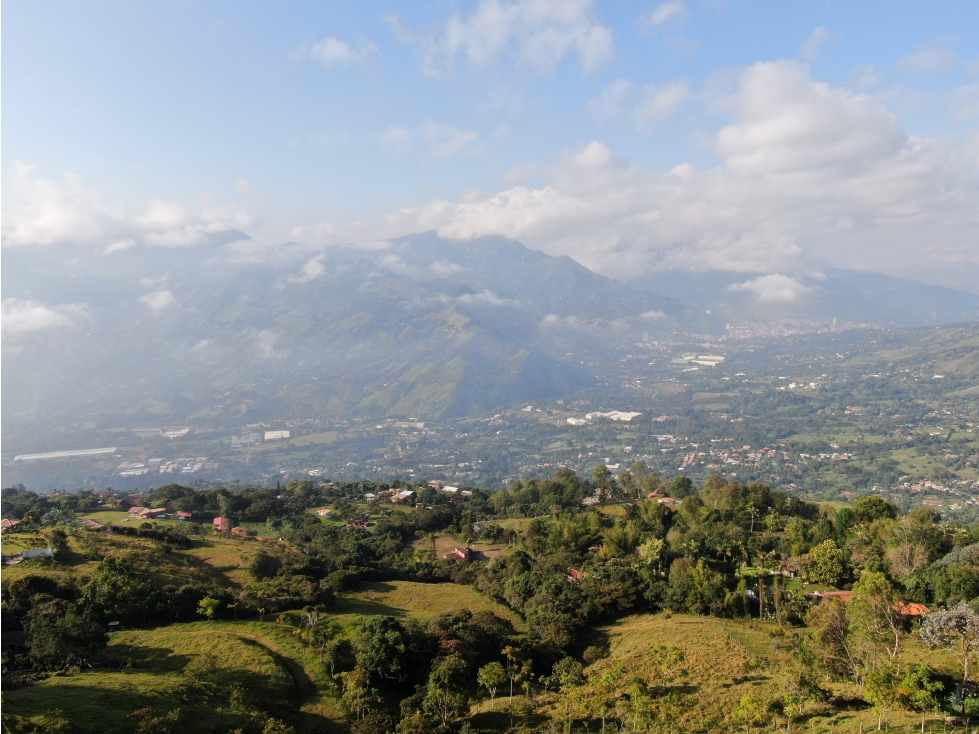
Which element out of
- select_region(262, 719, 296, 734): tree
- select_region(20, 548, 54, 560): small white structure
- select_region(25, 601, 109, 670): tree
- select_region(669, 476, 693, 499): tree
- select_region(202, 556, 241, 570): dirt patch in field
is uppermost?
select_region(20, 548, 54, 560): small white structure

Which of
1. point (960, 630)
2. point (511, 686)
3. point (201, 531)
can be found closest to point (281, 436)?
point (201, 531)

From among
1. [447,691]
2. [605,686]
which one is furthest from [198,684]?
[605,686]

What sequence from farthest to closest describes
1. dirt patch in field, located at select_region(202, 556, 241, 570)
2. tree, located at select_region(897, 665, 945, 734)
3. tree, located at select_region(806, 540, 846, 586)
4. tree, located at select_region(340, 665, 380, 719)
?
dirt patch in field, located at select_region(202, 556, 241, 570) < tree, located at select_region(806, 540, 846, 586) < tree, located at select_region(340, 665, 380, 719) < tree, located at select_region(897, 665, 945, 734)

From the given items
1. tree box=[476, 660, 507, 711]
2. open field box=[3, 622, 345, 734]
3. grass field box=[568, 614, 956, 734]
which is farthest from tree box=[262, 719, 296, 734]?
grass field box=[568, 614, 956, 734]

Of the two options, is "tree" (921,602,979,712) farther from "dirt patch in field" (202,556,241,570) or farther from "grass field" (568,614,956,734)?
"dirt patch in field" (202,556,241,570)

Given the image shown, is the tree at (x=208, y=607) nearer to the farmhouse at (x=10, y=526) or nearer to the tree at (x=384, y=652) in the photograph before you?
the tree at (x=384, y=652)
